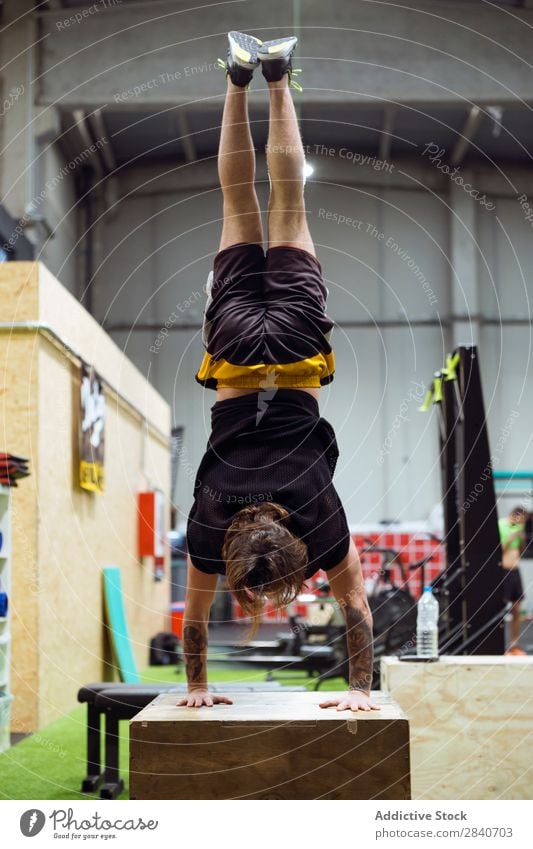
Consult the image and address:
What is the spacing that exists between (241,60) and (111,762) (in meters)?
2.86

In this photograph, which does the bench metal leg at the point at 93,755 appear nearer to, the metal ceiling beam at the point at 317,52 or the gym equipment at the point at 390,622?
the gym equipment at the point at 390,622

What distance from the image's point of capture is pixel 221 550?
9.81 feet

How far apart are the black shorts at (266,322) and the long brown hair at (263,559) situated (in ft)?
1.57

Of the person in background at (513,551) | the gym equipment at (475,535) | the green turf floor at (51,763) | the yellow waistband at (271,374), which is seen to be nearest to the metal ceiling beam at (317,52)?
the gym equipment at (475,535)

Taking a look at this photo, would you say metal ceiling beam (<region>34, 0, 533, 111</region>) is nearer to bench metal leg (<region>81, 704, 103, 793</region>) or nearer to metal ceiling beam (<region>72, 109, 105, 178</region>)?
metal ceiling beam (<region>72, 109, 105, 178</region>)

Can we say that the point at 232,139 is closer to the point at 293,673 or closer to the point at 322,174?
the point at 293,673

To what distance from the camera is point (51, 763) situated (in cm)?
480

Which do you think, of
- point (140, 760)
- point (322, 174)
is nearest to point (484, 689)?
point (140, 760)

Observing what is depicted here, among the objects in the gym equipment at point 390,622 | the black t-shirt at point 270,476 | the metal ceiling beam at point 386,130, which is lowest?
the gym equipment at point 390,622

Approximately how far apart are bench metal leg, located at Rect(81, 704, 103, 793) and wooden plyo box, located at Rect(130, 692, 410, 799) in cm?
167

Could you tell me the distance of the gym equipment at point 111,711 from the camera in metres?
4.07

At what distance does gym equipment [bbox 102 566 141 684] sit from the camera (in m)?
7.42
